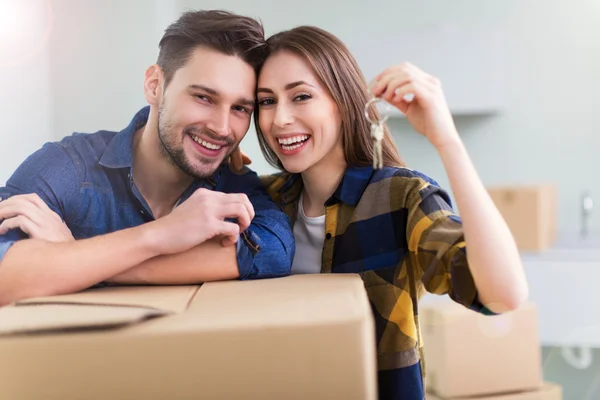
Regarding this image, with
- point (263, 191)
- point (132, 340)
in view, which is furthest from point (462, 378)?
point (132, 340)

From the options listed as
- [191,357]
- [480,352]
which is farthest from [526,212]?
[191,357]

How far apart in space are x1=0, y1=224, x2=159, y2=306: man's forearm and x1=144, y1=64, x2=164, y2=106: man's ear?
33cm

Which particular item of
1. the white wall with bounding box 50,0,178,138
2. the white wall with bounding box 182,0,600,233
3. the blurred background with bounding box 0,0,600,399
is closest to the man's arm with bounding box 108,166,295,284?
the white wall with bounding box 50,0,178,138

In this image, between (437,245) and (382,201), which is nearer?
(437,245)

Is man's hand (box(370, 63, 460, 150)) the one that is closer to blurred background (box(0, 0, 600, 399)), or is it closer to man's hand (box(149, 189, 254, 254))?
man's hand (box(149, 189, 254, 254))

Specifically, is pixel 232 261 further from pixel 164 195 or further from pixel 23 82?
pixel 23 82

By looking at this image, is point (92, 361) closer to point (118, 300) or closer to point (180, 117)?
point (118, 300)

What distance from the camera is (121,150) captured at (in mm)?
855

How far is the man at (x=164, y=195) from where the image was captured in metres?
0.60

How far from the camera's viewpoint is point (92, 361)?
406mm

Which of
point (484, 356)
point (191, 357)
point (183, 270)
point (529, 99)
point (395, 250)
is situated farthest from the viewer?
point (529, 99)

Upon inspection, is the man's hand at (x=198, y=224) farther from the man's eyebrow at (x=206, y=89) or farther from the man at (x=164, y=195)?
the man's eyebrow at (x=206, y=89)

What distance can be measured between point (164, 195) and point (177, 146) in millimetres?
79

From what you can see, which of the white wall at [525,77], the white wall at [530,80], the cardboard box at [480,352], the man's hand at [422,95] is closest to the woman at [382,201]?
the man's hand at [422,95]
